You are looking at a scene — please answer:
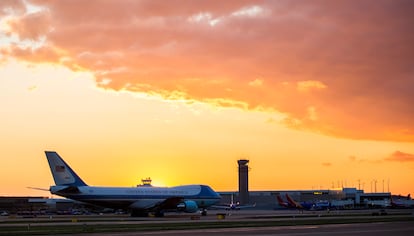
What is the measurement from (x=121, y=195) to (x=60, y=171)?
8.81 metres

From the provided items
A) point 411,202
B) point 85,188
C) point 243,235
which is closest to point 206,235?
point 243,235

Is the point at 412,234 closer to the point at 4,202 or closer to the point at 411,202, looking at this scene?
the point at 4,202

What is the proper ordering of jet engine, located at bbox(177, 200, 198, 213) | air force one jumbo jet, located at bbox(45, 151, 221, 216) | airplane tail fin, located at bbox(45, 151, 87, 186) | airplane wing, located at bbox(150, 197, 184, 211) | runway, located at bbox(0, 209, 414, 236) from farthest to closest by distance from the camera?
1. jet engine, located at bbox(177, 200, 198, 213)
2. airplane wing, located at bbox(150, 197, 184, 211)
3. airplane tail fin, located at bbox(45, 151, 87, 186)
4. air force one jumbo jet, located at bbox(45, 151, 221, 216)
5. runway, located at bbox(0, 209, 414, 236)

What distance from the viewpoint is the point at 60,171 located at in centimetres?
7700

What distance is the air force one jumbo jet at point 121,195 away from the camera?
250ft

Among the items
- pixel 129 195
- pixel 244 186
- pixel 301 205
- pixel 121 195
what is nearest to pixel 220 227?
pixel 121 195

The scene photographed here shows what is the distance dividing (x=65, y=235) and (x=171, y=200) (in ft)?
135

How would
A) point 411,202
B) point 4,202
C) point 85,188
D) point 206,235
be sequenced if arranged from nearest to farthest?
point 206,235 → point 85,188 → point 4,202 → point 411,202

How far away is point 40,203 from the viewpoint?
151750 millimetres

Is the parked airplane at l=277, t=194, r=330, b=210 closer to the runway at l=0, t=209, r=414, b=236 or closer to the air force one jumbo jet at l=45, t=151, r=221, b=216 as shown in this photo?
the air force one jumbo jet at l=45, t=151, r=221, b=216

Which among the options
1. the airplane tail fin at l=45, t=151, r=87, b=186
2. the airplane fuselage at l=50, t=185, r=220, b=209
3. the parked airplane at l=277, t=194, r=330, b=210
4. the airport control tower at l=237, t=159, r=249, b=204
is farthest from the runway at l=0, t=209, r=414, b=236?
the airport control tower at l=237, t=159, r=249, b=204

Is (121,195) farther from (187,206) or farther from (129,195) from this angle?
(187,206)

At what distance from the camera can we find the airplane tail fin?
76.8 metres

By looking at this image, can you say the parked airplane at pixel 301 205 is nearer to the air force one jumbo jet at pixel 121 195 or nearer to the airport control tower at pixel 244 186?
the air force one jumbo jet at pixel 121 195
